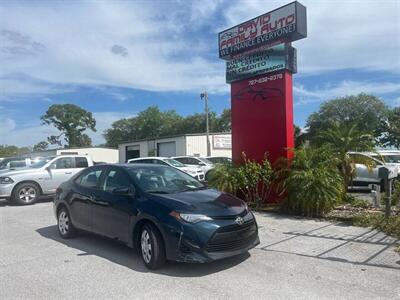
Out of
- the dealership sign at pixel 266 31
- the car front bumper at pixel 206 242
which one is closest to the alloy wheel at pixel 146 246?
the car front bumper at pixel 206 242

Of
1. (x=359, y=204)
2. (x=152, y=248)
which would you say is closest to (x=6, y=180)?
(x=152, y=248)

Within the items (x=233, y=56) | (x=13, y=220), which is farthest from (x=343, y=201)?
(x=13, y=220)

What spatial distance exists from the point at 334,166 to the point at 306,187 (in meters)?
1.39

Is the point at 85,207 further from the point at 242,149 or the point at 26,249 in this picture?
the point at 242,149

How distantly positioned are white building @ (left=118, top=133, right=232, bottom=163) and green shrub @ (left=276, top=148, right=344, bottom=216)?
89.3 ft

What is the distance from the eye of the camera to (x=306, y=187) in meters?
9.87

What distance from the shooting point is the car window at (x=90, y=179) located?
24.5 feet

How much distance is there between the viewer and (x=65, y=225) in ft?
26.3

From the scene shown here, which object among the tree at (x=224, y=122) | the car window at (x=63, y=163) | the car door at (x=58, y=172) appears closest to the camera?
the car door at (x=58, y=172)

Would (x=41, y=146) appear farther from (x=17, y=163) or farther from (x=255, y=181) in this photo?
(x=255, y=181)

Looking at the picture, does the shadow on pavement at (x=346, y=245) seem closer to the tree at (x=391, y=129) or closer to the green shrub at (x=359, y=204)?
the green shrub at (x=359, y=204)

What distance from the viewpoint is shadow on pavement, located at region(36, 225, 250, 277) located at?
571cm

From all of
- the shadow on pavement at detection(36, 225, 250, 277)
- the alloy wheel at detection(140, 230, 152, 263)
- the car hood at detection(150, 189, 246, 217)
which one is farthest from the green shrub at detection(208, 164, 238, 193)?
the alloy wheel at detection(140, 230, 152, 263)

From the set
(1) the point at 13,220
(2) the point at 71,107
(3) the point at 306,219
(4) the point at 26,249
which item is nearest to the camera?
(4) the point at 26,249
